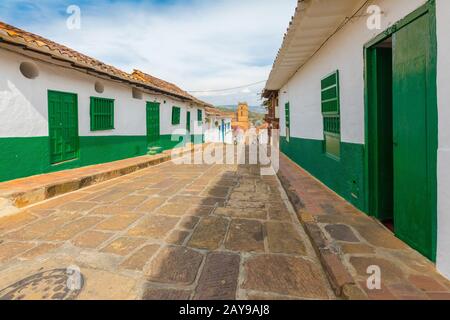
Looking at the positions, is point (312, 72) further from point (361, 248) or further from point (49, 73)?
Answer: point (49, 73)

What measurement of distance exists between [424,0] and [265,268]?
3018mm

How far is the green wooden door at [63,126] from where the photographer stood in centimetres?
672

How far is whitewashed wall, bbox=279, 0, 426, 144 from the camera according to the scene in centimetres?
322

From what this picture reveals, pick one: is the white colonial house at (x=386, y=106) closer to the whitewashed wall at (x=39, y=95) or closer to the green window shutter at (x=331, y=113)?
the green window shutter at (x=331, y=113)

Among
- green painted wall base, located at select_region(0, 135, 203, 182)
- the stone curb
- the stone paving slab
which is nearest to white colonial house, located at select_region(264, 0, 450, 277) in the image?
the stone paving slab

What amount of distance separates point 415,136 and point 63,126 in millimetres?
7802

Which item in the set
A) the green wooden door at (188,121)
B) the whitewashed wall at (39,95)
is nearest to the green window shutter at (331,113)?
the whitewashed wall at (39,95)

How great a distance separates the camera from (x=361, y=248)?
2789mm

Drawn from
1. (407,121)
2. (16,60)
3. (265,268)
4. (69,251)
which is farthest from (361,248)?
(16,60)

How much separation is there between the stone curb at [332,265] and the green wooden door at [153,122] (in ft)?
31.4

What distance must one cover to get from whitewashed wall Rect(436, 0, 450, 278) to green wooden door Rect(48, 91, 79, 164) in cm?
766

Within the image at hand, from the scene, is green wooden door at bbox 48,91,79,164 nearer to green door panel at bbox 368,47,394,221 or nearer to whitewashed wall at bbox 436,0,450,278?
green door panel at bbox 368,47,394,221

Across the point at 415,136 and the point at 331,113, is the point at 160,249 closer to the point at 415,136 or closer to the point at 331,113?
the point at 415,136

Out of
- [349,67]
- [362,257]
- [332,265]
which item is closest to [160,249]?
[332,265]
